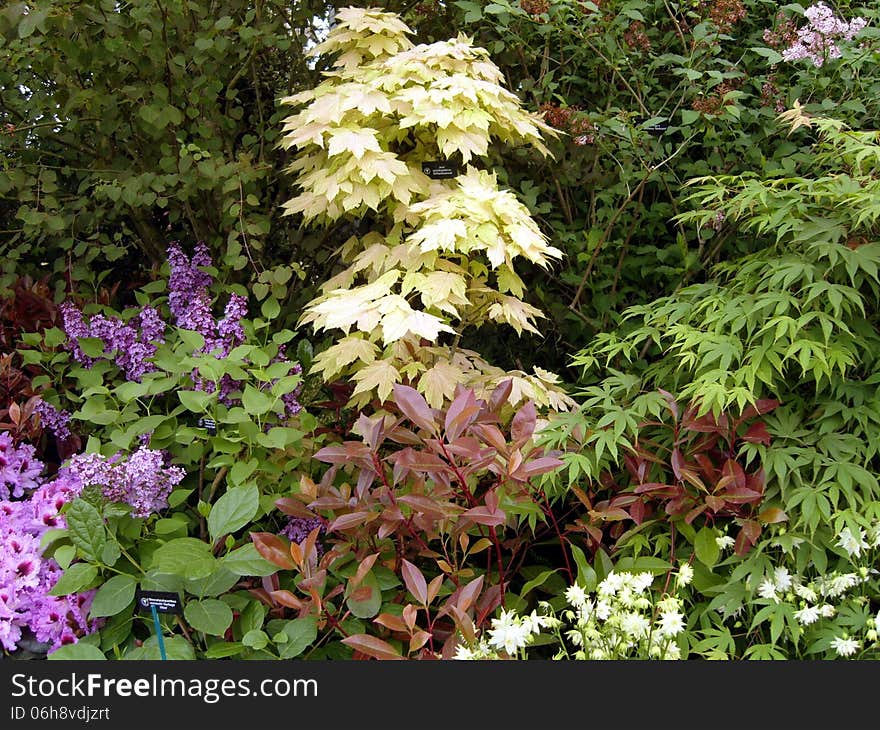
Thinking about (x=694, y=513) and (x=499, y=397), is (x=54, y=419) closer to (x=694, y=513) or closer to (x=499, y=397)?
(x=499, y=397)

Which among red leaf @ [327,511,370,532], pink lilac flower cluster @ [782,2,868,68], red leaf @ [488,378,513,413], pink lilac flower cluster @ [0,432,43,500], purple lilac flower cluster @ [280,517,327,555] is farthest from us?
pink lilac flower cluster @ [782,2,868,68]

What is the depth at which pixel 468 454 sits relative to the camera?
5.46ft

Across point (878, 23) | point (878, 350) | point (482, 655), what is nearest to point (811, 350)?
point (878, 350)

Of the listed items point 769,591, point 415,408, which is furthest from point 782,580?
point 415,408

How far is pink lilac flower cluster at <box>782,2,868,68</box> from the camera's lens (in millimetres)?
2299

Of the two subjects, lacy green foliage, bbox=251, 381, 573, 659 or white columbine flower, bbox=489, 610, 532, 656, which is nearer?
white columbine flower, bbox=489, 610, 532, 656

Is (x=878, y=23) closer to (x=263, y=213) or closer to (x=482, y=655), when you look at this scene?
(x=263, y=213)

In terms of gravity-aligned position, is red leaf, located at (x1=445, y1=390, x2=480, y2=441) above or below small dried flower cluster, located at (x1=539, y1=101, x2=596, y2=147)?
below

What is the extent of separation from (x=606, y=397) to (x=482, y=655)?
0.74 meters

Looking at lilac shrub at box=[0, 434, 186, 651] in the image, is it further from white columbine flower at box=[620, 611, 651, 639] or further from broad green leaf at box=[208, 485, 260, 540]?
white columbine flower at box=[620, 611, 651, 639]

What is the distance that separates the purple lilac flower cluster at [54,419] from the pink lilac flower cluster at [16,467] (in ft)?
0.39

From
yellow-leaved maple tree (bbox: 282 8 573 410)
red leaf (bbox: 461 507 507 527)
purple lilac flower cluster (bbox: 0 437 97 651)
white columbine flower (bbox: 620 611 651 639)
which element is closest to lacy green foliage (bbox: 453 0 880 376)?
yellow-leaved maple tree (bbox: 282 8 573 410)

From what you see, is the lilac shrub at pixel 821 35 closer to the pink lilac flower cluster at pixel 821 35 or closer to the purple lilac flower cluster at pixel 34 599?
the pink lilac flower cluster at pixel 821 35

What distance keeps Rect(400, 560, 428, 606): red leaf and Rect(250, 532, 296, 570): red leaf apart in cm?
24
